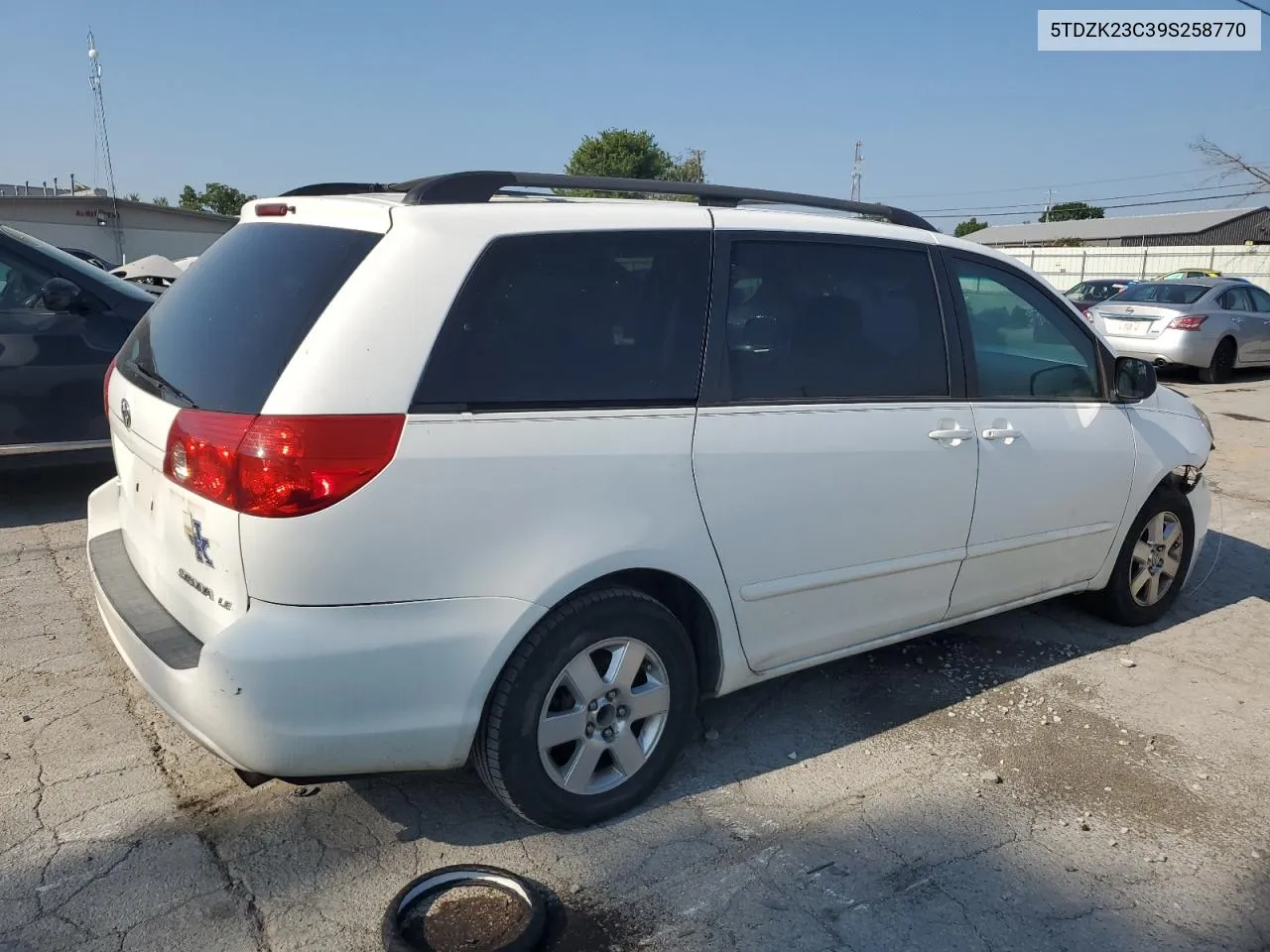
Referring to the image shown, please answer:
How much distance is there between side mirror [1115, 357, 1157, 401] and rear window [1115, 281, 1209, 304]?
12.1m

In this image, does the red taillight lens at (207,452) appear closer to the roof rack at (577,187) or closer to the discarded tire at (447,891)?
the roof rack at (577,187)

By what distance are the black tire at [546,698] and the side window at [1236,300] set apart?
14909 mm

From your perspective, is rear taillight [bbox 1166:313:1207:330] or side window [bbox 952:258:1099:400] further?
rear taillight [bbox 1166:313:1207:330]

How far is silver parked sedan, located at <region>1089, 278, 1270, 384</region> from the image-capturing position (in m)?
14.3

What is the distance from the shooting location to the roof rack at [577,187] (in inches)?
111

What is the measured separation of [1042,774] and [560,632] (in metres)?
1.82

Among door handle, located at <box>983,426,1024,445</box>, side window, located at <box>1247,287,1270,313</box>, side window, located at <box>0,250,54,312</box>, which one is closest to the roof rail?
door handle, located at <box>983,426,1024,445</box>

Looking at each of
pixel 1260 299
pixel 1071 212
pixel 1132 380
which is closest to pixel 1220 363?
pixel 1260 299

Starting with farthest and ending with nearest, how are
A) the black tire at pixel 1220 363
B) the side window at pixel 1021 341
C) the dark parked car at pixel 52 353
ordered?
the black tire at pixel 1220 363 → the dark parked car at pixel 52 353 → the side window at pixel 1021 341

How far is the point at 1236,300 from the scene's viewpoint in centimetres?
1520

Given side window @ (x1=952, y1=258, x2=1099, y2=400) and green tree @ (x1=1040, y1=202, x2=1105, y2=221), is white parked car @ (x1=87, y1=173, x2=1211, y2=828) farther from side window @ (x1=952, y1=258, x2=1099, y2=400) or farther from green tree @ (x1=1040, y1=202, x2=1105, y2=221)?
green tree @ (x1=1040, y1=202, x2=1105, y2=221)

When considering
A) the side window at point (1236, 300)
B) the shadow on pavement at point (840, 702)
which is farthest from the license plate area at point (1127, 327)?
the shadow on pavement at point (840, 702)

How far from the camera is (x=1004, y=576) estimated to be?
401cm

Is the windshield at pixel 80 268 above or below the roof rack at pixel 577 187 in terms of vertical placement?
below
